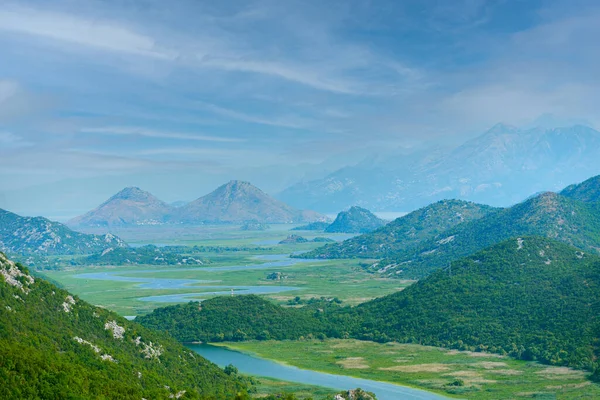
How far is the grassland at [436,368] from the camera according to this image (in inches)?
3533

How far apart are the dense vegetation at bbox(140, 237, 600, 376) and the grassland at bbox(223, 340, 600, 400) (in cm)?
465

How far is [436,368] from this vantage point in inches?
4070

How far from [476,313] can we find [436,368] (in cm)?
2830

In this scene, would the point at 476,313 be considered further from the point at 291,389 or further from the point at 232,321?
the point at 291,389

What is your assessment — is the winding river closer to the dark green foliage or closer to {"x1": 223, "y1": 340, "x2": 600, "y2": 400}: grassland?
{"x1": 223, "y1": 340, "x2": 600, "y2": 400}: grassland

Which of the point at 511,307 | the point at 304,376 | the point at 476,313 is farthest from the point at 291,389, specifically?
the point at 511,307

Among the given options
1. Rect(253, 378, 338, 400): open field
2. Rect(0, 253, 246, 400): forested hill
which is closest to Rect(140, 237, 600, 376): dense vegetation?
Rect(253, 378, 338, 400): open field

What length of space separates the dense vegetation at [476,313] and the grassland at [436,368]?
15.3 ft

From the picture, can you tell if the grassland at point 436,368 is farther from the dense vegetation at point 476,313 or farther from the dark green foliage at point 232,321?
the dense vegetation at point 476,313

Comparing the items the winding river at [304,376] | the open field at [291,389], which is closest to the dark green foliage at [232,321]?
the winding river at [304,376]

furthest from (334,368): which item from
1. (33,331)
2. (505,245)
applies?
(505,245)

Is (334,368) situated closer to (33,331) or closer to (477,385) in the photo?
(477,385)

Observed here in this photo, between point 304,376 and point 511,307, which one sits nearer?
point 304,376

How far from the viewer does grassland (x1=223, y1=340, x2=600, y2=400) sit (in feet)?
294
